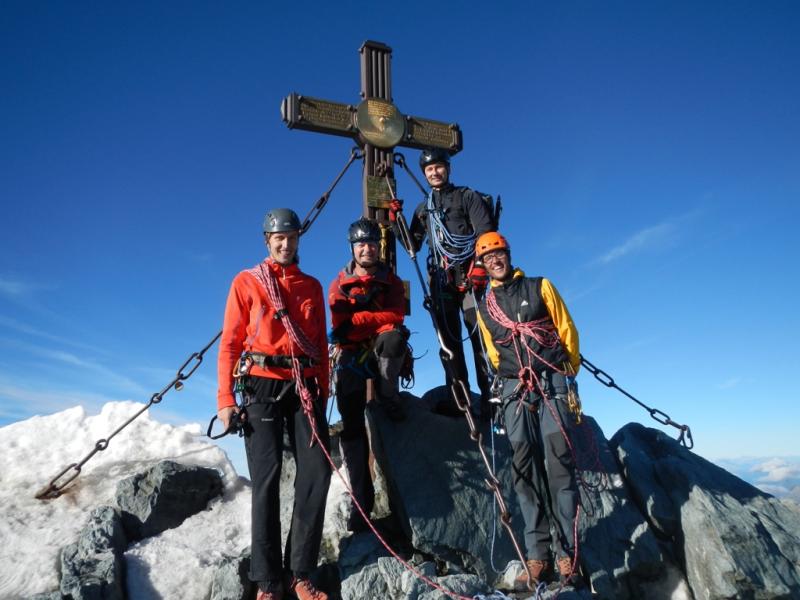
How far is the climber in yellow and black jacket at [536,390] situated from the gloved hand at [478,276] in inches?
32.2

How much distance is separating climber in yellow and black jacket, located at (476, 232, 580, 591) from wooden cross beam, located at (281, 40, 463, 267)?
2550mm

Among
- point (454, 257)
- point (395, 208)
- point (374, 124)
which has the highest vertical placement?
point (374, 124)

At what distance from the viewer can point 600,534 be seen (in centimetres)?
657

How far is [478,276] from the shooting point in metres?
7.22

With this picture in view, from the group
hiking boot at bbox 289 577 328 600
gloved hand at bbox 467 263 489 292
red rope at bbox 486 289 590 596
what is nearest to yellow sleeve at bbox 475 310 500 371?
red rope at bbox 486 289 590 596

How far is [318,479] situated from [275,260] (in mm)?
2103

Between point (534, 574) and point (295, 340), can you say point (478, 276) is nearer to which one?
point (295, 340)

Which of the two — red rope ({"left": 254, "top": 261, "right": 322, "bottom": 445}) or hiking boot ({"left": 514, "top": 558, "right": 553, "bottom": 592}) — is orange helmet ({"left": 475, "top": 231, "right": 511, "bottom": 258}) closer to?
red rope ({"left": 254, "top": 261, "right": 322, "bottom": 445})

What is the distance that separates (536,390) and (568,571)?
162 centimetres

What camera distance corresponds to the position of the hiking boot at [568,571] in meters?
5.20

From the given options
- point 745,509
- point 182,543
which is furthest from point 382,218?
point 745,509

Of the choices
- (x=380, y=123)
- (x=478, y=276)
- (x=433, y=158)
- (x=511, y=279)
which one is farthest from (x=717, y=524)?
(x=380, y=123)

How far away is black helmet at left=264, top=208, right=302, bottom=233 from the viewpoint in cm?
567

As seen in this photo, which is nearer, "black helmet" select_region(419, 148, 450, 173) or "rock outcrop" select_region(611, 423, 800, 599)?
"rock outcrop" select_region(611, 423, 800, 599)
